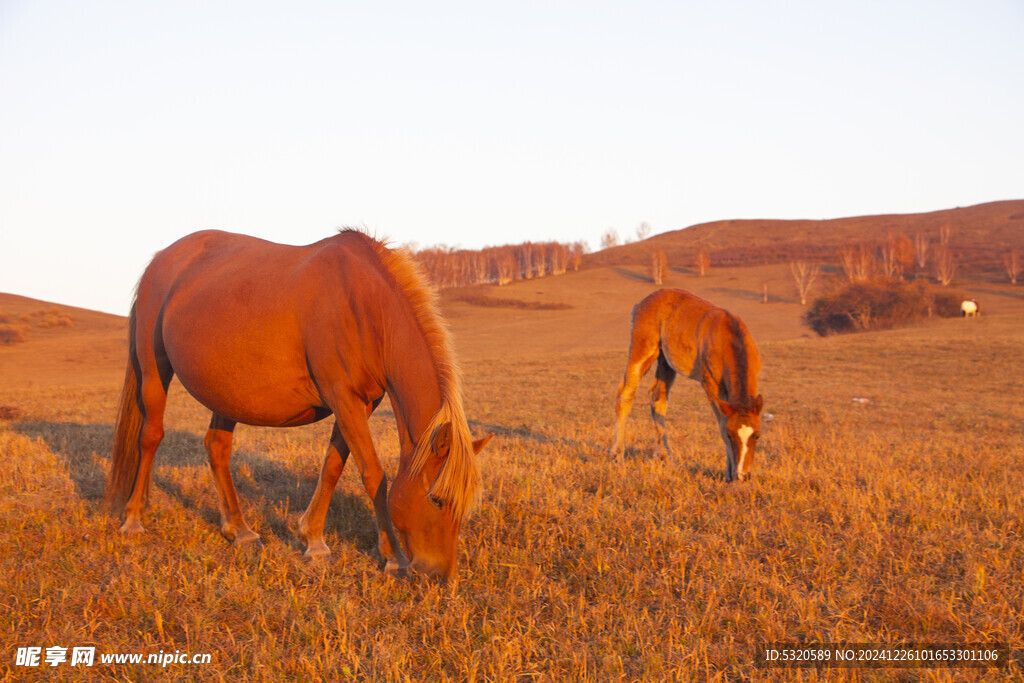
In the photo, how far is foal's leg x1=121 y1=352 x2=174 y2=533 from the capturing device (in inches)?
205

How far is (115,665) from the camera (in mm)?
3100

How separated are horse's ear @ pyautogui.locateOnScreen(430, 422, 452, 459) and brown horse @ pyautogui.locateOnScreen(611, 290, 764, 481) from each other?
4015 mm

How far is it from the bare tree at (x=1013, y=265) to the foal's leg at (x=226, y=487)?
80912 mm

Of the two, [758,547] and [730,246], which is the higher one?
[730,246]

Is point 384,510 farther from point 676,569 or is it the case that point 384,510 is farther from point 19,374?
point 19,374

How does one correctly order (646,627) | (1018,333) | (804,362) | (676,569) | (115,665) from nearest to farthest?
(115,665)
(646,627)
(676,569)
(804,362)
(1018,333)

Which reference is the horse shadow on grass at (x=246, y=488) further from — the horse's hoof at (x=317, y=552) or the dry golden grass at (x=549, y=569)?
the horse's hoof at (x=317, y=552)

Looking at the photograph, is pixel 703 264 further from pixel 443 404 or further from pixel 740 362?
pixel 443 404

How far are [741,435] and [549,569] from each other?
325 cm

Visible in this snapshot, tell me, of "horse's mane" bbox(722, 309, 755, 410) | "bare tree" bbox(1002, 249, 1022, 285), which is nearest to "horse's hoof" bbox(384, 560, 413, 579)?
"horse's mane" bbox(722, 309, 755, 410)

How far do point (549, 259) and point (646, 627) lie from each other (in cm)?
10101

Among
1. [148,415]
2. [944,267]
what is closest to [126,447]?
[148,415]

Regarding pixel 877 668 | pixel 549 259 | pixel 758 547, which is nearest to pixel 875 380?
pixel 758 547

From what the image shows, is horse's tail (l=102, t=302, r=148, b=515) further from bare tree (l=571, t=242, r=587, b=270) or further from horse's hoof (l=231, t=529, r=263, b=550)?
bare tree (l=571, t=242, r=587, b=270)
